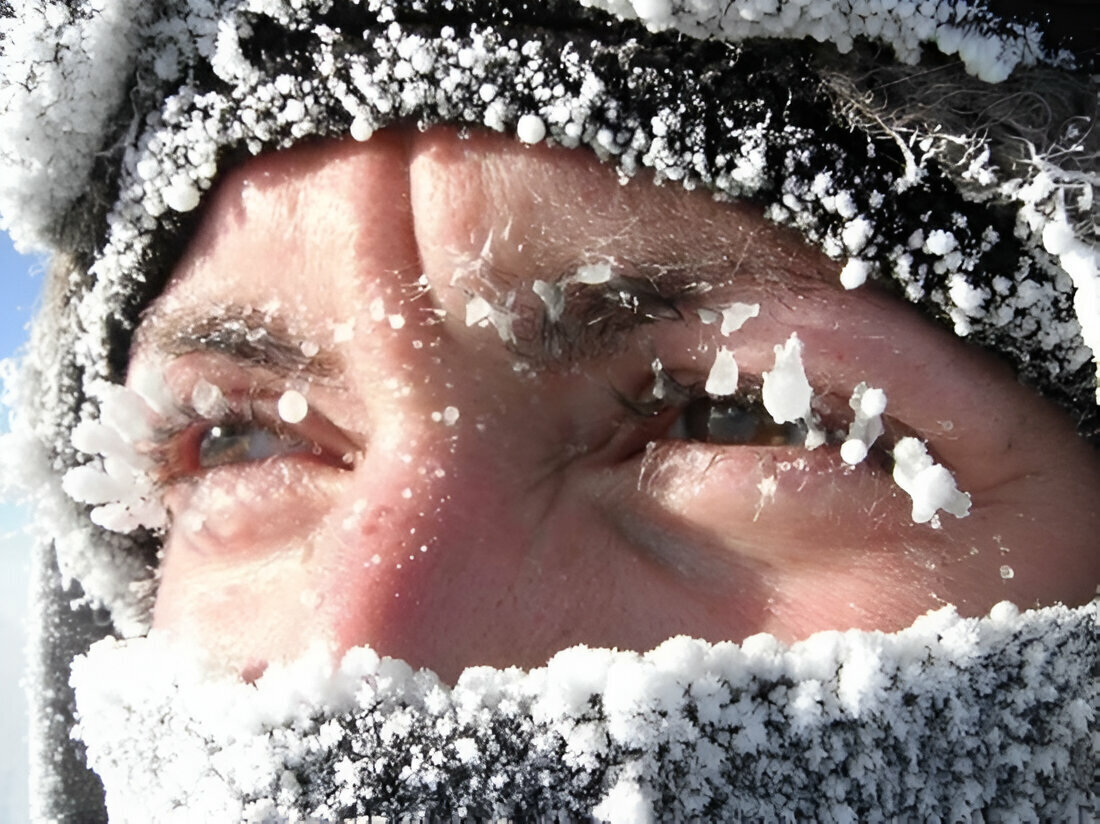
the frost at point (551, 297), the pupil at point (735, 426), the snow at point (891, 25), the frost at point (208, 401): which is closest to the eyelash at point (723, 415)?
the pupil at point (735, 426)

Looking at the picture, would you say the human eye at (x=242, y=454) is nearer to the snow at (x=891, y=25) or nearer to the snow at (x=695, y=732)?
the snow at (x=695, y=732)

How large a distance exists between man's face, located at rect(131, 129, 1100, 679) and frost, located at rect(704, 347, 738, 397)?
0.01 m

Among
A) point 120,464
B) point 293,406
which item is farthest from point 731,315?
point 120,464

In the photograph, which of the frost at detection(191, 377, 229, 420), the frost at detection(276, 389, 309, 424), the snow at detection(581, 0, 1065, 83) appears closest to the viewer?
the snow at detection(581, 0, 1065, 83)

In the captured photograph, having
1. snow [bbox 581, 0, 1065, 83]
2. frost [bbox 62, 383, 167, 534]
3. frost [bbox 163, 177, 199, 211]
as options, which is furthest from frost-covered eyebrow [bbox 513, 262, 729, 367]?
frost [bbox 62, 383, 167, 534]

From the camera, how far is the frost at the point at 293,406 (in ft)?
4.15

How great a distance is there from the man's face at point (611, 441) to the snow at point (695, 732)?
9 cm

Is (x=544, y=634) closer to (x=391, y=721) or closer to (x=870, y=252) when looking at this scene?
(x=391, y=721)

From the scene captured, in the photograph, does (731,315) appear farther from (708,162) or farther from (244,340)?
(244,340)

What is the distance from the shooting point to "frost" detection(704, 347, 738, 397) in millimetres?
1106

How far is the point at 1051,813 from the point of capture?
96 cm

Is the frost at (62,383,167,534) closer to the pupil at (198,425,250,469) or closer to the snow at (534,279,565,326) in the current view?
the pupil at (198,425,250,469)

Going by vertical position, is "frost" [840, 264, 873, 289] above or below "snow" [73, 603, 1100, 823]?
above

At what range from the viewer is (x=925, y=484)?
3.46 ft
